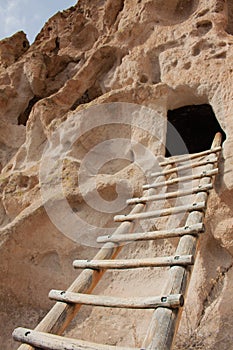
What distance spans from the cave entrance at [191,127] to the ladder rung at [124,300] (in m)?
2.73

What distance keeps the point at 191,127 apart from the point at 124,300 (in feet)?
12.4

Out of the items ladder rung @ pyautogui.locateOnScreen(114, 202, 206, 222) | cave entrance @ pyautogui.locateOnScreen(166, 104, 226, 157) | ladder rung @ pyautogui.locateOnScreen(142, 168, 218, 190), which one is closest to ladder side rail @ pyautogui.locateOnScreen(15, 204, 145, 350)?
ladder rung @ pyautogui.locateOnScreen(114, 202, 206, 222)

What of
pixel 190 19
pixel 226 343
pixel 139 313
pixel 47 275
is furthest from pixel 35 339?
pixel 190 19

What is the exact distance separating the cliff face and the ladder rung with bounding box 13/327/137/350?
4.09ft

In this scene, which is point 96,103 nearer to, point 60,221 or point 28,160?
point 28,160

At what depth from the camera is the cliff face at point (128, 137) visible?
2801 millimetres

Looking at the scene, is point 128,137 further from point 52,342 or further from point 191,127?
point 52,342

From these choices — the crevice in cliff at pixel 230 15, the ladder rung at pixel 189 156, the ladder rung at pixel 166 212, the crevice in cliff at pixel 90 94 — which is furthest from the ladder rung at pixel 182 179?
the crevice in cliff at pixel 230 15

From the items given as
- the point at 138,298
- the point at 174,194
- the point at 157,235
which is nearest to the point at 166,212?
the point at 174,194

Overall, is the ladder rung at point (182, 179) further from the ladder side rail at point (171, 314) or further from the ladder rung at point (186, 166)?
the ladder side rail at point (171, 314)

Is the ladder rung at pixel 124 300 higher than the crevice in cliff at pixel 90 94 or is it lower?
lower

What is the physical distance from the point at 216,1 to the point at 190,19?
0.29 metres

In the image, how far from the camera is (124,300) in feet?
5.47

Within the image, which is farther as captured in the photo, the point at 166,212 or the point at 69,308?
the point at 166,212
